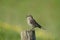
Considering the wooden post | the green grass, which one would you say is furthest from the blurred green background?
the wooden post

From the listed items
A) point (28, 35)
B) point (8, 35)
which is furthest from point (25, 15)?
point (28, 35)

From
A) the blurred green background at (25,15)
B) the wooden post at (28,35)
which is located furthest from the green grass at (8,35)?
the wooden post at (28,35)

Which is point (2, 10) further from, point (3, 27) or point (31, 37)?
point (31, 37)

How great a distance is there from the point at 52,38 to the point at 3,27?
1.88 meters

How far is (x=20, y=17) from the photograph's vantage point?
1781cm

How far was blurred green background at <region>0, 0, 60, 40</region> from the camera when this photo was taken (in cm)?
1496

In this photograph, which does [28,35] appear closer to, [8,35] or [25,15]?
[8,35]

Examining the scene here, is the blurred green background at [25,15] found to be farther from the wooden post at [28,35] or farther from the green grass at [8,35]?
the wooden post at [28,35]

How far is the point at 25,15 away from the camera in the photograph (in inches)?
696

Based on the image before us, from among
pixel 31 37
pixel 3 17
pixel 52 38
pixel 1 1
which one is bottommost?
pixel 31 37

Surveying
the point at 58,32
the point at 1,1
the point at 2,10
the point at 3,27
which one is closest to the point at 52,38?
the point at 58,32

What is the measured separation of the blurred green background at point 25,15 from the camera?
15.0 m

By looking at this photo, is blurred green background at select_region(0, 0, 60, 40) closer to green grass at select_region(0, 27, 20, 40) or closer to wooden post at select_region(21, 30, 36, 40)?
green grass at select_region(0, 27, 20, 40)

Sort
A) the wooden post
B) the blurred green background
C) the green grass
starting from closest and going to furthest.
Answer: the wooden post → the green grass → the blurred green background
